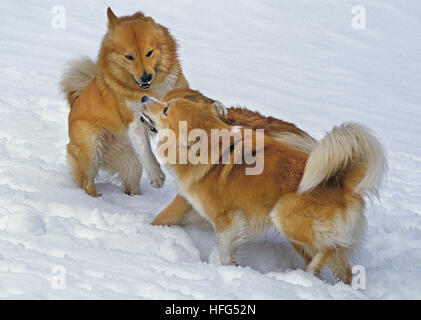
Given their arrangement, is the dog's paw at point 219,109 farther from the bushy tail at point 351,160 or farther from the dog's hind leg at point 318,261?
the dog's hind leg at point 318,261

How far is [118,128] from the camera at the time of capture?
5141 mm

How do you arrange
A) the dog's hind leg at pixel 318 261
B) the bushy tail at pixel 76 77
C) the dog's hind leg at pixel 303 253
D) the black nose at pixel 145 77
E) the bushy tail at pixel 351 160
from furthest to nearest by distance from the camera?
the bushy tail at pixel 76 77
the black nose at pixel 145 77
the dog's hind leg at pixel 303 253
the dog's hind leg at pixel 318 261
the bushy tail at pixel 351 160

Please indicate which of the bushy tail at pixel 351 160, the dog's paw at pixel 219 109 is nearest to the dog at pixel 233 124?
the dog's paw at pixel 219 109

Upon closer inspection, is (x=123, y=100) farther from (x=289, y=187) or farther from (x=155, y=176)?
(x=289, y=187)

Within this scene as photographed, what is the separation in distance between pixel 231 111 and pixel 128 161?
1.29 m

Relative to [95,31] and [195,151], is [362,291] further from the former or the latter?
[95,31]

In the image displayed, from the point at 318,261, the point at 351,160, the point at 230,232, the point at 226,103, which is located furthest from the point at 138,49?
the point at 226,103

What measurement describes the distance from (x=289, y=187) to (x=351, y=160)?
43 cm

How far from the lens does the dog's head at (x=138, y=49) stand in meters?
4.71

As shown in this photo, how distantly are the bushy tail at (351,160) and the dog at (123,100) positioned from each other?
69.8 inches

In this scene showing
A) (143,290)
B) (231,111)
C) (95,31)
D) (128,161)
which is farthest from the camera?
(95,31)

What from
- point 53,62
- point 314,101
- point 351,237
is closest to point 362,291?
point 351,237

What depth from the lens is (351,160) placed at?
11.8ft

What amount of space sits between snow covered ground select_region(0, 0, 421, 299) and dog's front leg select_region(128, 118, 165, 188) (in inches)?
10.5
